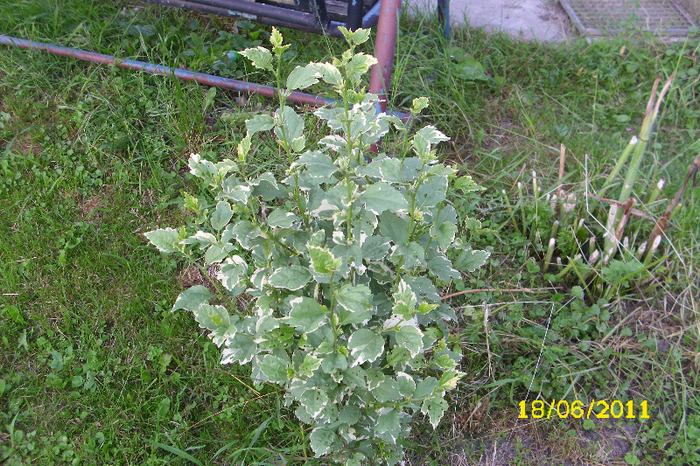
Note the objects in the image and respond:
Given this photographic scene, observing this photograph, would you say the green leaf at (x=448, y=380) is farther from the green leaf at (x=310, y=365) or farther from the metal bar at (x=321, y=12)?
the metal bar at (x=321, y=12)

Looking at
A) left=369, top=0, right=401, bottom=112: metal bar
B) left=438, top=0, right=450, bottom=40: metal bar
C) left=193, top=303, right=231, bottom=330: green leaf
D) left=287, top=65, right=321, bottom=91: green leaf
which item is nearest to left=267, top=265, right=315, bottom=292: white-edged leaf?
left=193, top=303, right=231, bottom=330: green leaf

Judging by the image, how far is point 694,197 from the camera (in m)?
2.59

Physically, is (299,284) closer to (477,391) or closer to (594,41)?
(477,391)

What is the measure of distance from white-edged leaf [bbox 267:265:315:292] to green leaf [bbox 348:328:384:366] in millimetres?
184

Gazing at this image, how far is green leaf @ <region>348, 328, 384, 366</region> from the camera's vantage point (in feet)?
4.65

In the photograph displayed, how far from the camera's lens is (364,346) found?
1.43 m

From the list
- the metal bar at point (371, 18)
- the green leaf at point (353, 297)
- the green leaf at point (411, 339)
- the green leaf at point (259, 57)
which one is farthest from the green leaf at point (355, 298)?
the metal bar at point (371, 18)

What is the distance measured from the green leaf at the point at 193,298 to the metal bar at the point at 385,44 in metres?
1.20

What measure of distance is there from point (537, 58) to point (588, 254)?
128 centimetres

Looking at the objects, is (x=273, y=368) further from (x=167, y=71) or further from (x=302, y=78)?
(x=167, y=71)

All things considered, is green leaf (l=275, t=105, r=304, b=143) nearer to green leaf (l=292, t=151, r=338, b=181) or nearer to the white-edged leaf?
green leaf (l=292, t=151, r=338, b=181)

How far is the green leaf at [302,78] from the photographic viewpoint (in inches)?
55.9

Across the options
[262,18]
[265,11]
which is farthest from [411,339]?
[262,18]

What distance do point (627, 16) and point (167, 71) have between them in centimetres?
277
